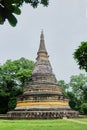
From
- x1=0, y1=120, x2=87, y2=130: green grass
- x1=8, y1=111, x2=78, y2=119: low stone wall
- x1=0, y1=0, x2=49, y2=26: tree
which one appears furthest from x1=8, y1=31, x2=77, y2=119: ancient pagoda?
x1=0, y1=0, x2=49, y2=26: tree

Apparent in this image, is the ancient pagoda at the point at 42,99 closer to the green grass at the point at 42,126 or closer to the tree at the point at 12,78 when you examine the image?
the tree at the point at 12,78

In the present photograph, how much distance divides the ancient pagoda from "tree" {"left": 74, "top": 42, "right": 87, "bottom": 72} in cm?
974

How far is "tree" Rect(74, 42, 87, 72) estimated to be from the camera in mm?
25731

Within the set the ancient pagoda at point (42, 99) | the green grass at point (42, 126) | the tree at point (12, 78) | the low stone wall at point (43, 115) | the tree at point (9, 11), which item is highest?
the tree at point (12, 78)

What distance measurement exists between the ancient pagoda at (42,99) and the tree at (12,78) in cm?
925

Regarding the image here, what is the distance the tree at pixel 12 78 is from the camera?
162ft

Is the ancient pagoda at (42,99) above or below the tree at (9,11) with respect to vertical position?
above

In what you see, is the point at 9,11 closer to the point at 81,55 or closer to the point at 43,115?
the point at 81,55

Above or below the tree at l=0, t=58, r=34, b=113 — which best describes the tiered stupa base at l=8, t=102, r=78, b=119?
below

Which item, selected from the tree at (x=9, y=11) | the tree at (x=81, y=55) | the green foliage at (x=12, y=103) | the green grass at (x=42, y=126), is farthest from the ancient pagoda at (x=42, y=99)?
the tree at (x=9, y=11)

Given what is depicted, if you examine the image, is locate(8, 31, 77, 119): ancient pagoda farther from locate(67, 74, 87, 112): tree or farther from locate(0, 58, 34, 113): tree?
locate(67, 74, 87, 112): tree

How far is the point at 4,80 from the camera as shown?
51062 mm

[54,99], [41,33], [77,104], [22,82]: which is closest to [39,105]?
[54,99]

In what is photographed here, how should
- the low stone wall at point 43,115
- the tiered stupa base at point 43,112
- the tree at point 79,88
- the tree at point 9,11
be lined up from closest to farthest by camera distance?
the tree at point 9,11
the low stone wall at point 43,115
the tiered stupa base at point 43,112
the tree at point 79,88
